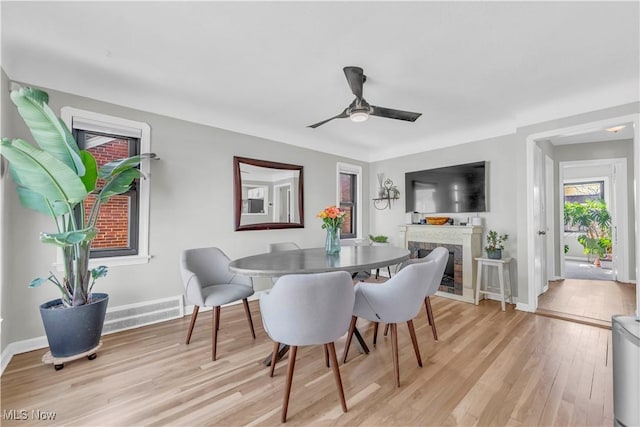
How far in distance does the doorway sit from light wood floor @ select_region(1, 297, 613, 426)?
95 cm

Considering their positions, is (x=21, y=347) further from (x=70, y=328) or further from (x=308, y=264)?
(x=308, y=264)

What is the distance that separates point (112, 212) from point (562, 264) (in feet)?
23.3

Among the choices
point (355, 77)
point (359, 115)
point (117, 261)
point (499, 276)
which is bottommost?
point (499, 276)

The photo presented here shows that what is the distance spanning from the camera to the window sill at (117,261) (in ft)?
9.15

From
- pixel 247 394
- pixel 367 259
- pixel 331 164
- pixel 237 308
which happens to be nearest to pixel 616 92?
pixel 367 259

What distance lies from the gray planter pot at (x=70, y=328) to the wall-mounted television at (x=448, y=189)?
4.51 m

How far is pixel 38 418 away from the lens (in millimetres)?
1652

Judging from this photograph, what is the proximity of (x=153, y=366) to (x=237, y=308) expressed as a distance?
1449 millimetres

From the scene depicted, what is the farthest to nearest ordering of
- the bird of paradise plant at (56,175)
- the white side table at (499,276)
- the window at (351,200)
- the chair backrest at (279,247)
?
the window at (351,200)
the white side table at (499,276)
the chair backrest at (279,247)
the bird of paradise plant at (56,175)

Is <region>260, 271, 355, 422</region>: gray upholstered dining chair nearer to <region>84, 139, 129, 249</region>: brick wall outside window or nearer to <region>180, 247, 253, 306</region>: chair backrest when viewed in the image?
<region>180, 247, 253, 306</region>: chair backrest

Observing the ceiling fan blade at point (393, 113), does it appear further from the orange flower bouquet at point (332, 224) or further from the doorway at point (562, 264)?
the doorway at point (562, 264)

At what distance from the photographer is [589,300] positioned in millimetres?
3850

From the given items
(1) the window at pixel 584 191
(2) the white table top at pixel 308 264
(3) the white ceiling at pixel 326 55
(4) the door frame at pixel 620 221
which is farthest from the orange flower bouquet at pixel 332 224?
(1) the window at pixel 584 191

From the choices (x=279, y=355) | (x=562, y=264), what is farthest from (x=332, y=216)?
(x=562, y=264)
